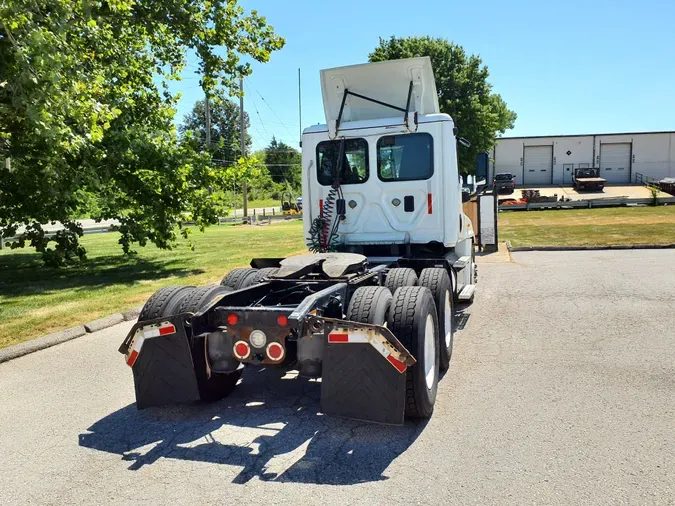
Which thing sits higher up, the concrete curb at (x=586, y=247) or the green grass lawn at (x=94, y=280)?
the green grass lawn at (x=94, y=280)

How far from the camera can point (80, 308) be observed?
900cm

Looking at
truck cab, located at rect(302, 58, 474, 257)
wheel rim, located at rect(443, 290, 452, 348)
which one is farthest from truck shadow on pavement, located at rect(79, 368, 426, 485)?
truck cab, located at rect(302, 58, 474, 257)

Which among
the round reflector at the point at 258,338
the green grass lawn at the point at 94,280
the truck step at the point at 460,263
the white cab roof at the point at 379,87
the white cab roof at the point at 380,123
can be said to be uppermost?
the white cab roof at the point at 379,87

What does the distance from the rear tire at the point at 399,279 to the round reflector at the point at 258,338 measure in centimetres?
177

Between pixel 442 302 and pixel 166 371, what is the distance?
2.81 meters

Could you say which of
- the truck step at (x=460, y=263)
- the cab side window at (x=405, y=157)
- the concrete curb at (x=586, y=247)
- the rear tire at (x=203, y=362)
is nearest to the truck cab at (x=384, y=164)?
the cab side window at (x=405, y=157)

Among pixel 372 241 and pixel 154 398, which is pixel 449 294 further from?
pixel 154 398

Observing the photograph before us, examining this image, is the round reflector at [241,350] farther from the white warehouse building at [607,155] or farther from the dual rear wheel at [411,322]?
the white warehouse building at [607,155]

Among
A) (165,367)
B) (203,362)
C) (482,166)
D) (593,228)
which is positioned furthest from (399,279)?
(593,228)

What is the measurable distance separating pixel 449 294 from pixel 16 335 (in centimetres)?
566

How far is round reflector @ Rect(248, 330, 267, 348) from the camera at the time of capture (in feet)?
13.9

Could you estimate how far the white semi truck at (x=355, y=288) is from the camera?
3.96 meters

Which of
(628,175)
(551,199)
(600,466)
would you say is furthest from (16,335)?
(628,175)

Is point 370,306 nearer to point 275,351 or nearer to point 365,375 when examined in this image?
point 365,375
